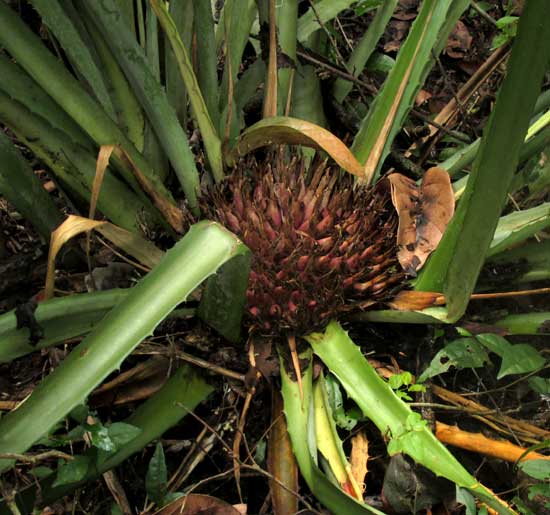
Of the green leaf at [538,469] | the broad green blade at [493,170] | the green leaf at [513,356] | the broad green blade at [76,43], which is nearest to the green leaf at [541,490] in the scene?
the green leaf at [538,469]

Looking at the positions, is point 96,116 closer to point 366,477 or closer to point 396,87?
point 396,87

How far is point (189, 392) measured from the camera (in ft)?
3.38

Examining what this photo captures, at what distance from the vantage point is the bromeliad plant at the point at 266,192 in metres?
0.90

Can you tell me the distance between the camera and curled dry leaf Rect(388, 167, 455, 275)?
1.12 m

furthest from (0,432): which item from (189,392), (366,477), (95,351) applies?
(366,477)

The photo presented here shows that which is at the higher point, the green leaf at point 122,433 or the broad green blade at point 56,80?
the broad green blade at point 56,80

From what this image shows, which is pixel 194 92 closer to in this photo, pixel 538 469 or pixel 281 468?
pixel 281 468

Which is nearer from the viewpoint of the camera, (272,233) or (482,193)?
(482,193)

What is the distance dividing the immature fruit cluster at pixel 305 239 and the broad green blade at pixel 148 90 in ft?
0.22

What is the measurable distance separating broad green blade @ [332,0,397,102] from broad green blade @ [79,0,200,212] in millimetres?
436

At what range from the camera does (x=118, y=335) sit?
70 centimetres

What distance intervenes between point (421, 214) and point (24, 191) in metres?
0.65

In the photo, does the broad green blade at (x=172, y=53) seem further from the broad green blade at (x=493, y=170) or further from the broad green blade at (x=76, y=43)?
the broad green blade at (x=493, y=170)

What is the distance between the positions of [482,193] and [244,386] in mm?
462
